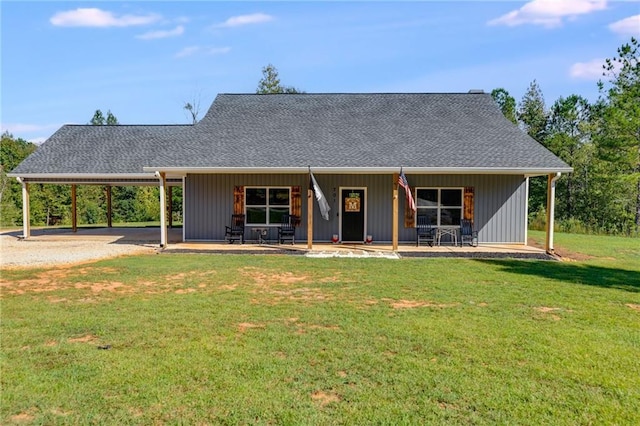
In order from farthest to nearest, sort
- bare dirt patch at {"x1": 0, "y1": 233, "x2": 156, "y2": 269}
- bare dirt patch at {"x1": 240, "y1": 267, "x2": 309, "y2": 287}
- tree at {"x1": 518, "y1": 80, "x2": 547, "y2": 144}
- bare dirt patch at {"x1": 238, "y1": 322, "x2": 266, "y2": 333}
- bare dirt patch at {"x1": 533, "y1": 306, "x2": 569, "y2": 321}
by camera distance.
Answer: tree at {"x1": 518, "y1": 80, "x2": 547, "y2": 144}
bare dirt patch at {"x1": 0, "y1": 233, "x2": 156, "y2": 269}
bare dirt patch at {"x1": 240, "y1": 267, "x2": 309, "y2": 287}
bare dirt patch at {"x1": 533, "y1": 306, "x2": 569, "y2": 321}
bare dirt patch at {"x1": 238, "y1": 322, "x2": 266, "y2": 333}

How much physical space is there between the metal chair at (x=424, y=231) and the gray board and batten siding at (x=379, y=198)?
1.03ft

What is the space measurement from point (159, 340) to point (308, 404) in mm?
2214

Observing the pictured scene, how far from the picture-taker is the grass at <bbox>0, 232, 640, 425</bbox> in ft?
10.8

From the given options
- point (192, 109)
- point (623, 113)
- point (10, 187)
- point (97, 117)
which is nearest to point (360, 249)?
point (623, 113)

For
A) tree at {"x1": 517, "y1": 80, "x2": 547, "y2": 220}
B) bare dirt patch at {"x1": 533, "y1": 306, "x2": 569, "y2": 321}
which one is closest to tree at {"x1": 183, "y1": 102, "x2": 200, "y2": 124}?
tree at {"x1": 517, "y1": 80, "x2": 547, "y2": 220}

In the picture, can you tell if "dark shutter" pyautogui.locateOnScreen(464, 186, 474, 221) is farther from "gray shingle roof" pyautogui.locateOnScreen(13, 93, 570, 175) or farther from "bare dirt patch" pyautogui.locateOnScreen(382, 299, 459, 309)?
"bare dirt patch" pyautogui.locateOnScreen(382, 299, 459, 309)

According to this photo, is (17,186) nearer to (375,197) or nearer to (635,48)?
(375,197)

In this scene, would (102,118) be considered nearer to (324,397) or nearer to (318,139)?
(318,139)

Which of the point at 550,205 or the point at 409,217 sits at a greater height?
the point at 550,205

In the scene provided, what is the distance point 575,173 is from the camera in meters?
Answer: 30.1

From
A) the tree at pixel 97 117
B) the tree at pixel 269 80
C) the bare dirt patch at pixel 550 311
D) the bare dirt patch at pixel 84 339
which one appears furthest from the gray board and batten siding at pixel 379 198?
the tree at pixel 97 117

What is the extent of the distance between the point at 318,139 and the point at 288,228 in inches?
122

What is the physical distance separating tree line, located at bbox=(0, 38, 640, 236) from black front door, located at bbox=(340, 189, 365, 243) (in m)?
12.8

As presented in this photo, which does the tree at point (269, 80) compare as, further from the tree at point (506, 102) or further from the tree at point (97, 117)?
the tree at point (506, 102)
